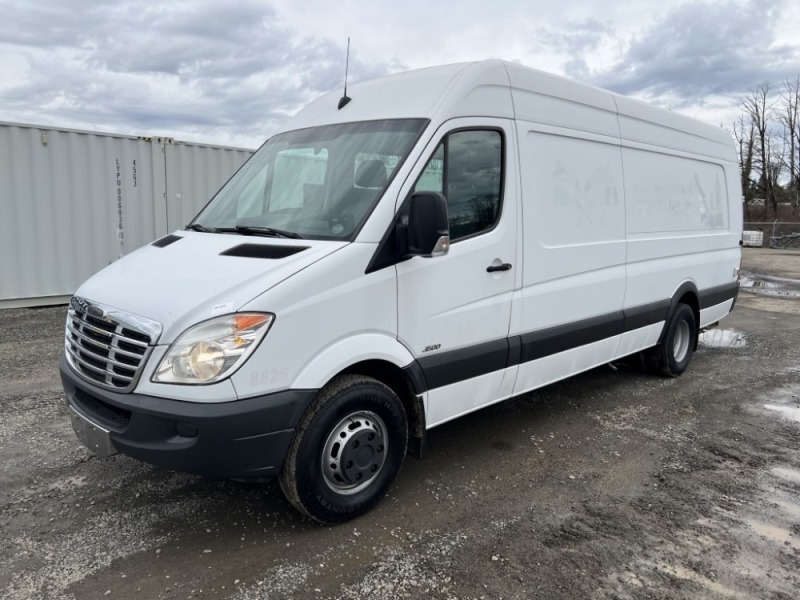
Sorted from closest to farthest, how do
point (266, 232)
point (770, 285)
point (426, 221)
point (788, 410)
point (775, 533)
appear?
point (426, 221) < point (775, 533) < point (266, 232) < point (788, 410) < point (770, 285)

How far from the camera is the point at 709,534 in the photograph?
3.34 m

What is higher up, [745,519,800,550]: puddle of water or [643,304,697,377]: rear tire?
[643,304,697,377]: rear tire

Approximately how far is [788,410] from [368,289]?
4453 mm

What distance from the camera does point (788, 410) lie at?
215 inches

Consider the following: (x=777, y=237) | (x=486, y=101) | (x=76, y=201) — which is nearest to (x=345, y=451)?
(x=486, y=101)

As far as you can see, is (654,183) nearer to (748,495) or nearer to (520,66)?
(520,66)

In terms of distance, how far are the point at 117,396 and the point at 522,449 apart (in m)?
2.84

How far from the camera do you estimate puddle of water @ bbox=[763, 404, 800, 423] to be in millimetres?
5281

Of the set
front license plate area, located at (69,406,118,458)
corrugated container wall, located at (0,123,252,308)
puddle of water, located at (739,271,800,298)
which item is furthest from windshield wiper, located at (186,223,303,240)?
puddle of water, located at (739,271,800,298)

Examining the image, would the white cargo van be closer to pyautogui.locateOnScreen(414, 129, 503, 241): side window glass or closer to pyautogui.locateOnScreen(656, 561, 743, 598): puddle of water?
pyautogui.locateOnScreen(414, 129, 503, 241): side window glass

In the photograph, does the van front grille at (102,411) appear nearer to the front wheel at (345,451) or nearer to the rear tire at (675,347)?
the front wheel at (345,451)

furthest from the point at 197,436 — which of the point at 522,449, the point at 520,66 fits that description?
the point at 520,66

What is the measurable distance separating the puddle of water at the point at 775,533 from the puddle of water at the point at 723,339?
191 inches

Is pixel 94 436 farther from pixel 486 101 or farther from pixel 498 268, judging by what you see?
pixel 486 101
